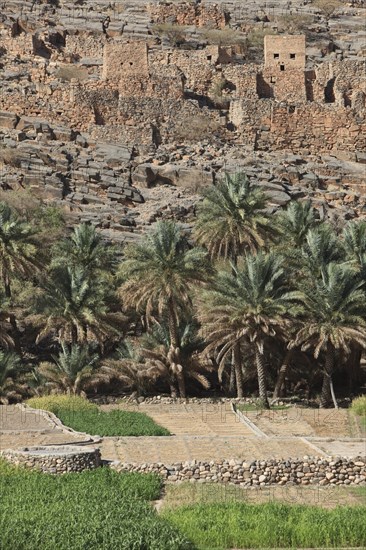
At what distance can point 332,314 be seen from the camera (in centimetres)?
2627

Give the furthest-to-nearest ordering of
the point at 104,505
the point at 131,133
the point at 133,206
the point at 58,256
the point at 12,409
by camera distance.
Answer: the point at 131,133
the point at 133,206
the point at 58,256
the point at 12,409
the point at 104,505

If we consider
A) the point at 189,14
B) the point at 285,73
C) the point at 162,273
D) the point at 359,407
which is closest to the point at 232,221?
the point at 162,273

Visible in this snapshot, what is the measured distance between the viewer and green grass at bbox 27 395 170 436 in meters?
21.8

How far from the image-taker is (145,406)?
1045 inches

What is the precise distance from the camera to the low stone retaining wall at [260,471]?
18.2 metres

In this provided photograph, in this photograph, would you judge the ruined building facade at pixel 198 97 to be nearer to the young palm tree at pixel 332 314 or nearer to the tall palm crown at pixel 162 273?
the tall palm crown at pixel 162 273

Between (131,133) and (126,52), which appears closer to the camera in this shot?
(131,133)

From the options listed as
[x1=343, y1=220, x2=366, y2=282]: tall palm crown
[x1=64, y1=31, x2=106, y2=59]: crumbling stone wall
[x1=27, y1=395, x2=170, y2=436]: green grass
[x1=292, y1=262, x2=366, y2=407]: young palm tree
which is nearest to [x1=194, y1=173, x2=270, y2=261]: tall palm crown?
[x1=343, y1=220, x2=366, y2=282]: tall palm crown

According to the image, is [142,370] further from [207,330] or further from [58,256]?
[58,256]

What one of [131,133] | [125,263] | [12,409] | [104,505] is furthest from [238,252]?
[104,505]

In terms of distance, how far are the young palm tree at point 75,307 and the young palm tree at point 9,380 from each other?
1.31m

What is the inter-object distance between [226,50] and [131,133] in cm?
1101

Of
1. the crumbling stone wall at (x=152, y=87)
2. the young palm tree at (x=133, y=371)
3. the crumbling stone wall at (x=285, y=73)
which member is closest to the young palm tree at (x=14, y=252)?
the young palm tree at (x=133, y=371)

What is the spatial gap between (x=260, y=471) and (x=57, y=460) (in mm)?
4144
